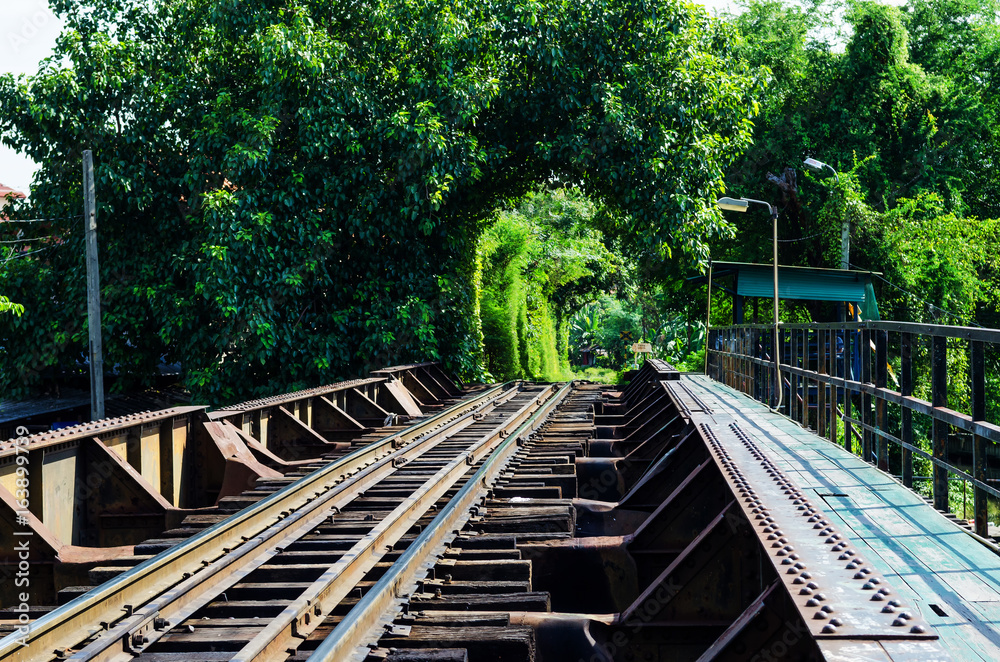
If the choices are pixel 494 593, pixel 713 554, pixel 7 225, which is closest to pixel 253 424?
pixel 494 593

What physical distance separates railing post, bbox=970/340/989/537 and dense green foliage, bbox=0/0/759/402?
1348 cm

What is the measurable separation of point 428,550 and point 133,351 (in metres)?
16.6

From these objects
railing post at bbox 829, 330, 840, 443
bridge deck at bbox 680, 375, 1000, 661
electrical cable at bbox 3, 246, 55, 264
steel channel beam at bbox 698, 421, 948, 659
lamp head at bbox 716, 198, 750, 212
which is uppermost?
lamp head at bbox 716, 198, 750, 212

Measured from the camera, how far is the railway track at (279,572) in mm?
3729

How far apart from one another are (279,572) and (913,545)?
338 centimetres

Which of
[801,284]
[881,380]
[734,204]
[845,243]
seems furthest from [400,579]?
[845,243]

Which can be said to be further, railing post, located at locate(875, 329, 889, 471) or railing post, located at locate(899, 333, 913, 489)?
railing post, located at locate(875, 329, 889, 471)

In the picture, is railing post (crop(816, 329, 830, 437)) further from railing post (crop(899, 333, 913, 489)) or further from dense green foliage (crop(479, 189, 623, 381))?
dense green foliage (crop(479, 189, 623, 381))

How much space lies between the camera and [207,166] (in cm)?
1803

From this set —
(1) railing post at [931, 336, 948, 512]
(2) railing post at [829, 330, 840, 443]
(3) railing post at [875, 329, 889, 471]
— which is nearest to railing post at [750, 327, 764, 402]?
(2) railing post at [829, 330, 840, 443]

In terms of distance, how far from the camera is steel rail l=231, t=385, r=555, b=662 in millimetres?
3662

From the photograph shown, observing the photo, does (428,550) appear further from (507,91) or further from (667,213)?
(507,91)

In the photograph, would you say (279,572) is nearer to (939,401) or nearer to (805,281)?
(939,401)

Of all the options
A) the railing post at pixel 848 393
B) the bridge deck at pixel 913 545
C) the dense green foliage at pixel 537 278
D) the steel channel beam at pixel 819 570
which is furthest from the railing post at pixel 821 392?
the dense green foliage at pixel 537 278
